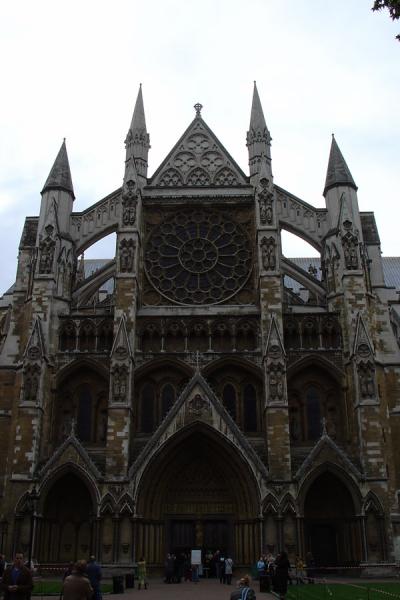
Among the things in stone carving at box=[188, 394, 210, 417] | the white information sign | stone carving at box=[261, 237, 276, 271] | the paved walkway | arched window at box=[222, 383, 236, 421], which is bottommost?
the paved walkway

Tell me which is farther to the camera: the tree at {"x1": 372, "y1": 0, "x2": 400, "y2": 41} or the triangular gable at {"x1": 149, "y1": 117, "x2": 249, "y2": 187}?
the triangular gable at {"x1": 149, "y1": 117, "x2": 249, "y2": 187}

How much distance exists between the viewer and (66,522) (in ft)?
94.7

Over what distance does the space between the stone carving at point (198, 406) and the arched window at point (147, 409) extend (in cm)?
283

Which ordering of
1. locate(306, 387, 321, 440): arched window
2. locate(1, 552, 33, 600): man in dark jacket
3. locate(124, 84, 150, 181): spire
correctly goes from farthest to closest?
1. locate(124, 84, 150, 181): spire
2. locate(306, 387, 321, 440): arched window
3. locate(1, 552, 33, 600): man in dark jacket

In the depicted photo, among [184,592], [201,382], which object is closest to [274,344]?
[201,382]

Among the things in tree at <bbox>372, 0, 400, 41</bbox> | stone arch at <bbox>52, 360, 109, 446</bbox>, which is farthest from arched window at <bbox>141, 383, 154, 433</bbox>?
tree at <bbox>372, 0, 400, 41</bbox>

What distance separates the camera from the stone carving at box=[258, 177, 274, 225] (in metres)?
33.3

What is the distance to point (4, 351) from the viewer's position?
31.4m

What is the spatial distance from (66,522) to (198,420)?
302 inches

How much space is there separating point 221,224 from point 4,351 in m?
13.4

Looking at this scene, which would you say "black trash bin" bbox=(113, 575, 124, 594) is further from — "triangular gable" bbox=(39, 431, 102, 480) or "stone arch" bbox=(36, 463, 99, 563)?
"triangular gable" bbox=(39, 431, 102, 480)

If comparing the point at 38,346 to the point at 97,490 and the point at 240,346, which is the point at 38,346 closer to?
the point at 97,490

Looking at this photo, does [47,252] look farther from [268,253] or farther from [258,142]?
[258,142]

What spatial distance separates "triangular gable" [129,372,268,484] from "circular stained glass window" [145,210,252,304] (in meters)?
5.75
